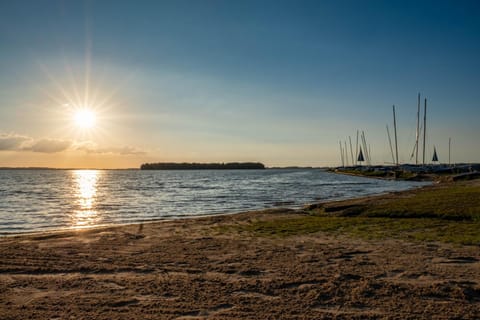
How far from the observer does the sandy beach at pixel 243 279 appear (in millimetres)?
6137

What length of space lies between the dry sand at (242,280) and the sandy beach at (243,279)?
2 cm

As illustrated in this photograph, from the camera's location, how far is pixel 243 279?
7.88 metres

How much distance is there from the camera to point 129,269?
29.1 feet

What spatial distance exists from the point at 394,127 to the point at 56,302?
83.5 m

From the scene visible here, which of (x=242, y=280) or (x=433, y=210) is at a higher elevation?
(x=433, y=210)

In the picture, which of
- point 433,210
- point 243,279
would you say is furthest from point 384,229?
point 243,279

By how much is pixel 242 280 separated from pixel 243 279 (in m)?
0.09

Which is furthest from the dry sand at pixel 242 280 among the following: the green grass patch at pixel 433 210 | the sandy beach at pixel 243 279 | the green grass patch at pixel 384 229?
the green grass patch at pixel 433 210

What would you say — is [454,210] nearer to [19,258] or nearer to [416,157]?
[19,258]

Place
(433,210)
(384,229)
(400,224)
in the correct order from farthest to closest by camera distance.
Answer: (433,210) → (400,224) → (384,229)

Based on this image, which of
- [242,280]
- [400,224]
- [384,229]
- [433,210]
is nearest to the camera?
[242,280]

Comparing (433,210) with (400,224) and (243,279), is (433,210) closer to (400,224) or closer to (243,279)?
(400,224)

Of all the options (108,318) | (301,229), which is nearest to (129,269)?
(108,318)

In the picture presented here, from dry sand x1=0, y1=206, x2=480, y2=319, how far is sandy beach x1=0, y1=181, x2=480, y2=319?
20 mm
